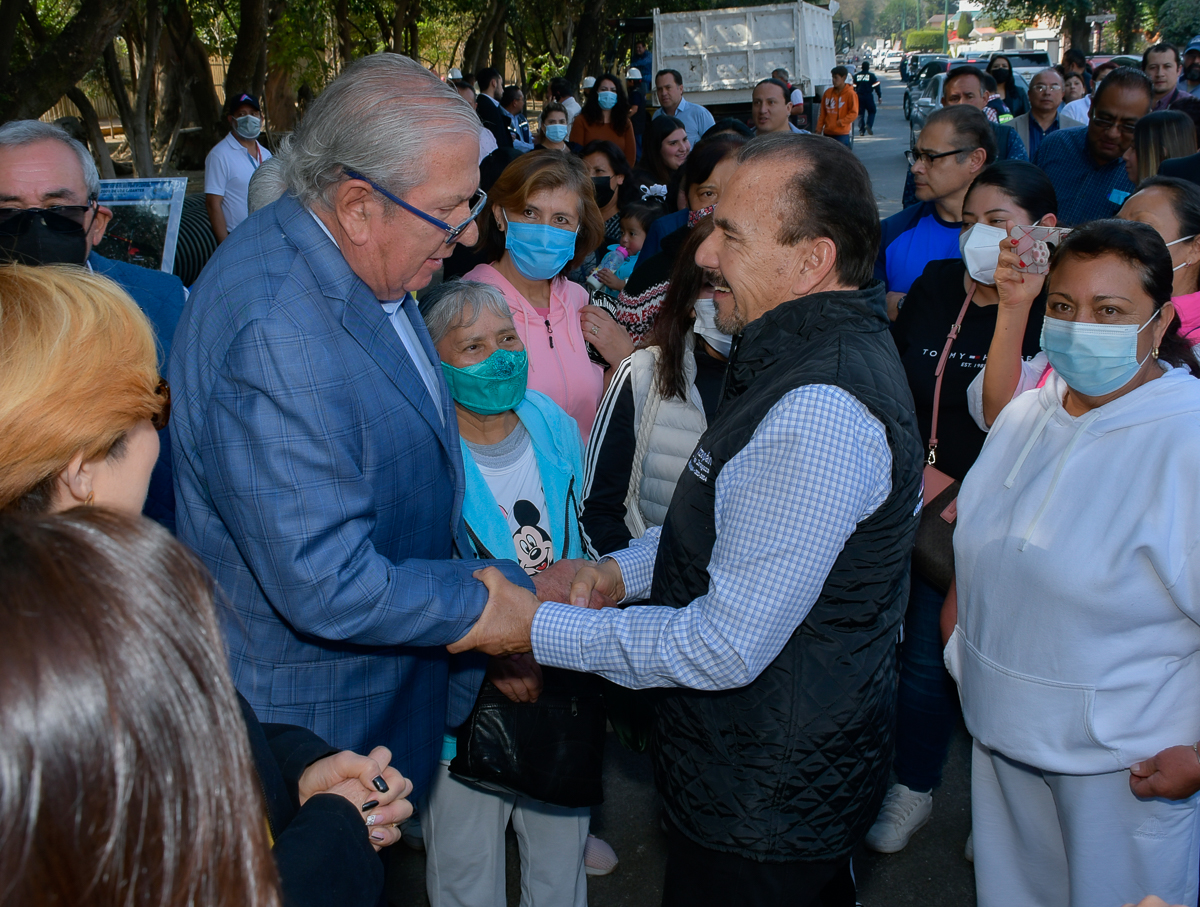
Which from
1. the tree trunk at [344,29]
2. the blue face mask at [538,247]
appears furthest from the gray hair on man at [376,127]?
the tree trunk at [344,29]

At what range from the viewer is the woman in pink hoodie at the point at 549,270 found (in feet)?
12.0

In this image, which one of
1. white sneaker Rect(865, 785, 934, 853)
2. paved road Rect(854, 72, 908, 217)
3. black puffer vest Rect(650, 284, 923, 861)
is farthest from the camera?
paved road Rect(854, 72, 908, 217)

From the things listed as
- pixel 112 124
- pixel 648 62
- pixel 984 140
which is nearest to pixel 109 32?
pixel 984 140

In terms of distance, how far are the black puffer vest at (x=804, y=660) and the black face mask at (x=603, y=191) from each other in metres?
4.39

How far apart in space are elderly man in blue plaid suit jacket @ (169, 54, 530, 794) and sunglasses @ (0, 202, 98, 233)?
4.00 feet

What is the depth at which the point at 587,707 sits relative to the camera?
2.54 meters

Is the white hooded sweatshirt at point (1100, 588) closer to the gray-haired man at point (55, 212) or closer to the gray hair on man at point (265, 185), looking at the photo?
the gray-haired man at point (55, 212)

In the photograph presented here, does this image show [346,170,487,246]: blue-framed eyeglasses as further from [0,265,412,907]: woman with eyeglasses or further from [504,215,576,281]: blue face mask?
[504,215,576,281]: blue face mask

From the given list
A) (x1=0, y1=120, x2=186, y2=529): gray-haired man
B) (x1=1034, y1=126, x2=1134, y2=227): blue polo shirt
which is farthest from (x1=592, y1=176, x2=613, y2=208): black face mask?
(x1=0, y1=120, x2=186, y2=529): gray-haired man

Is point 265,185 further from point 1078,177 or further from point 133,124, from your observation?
point 133,124

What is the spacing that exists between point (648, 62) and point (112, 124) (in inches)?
625

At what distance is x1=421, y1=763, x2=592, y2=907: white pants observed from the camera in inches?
104

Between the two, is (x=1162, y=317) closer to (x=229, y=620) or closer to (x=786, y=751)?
(x=786, y=751)

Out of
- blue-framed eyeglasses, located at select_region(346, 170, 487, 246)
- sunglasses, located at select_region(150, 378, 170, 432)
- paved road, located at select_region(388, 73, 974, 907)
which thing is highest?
blue-framed eyeglasses, located at select_region(346, 170, 487, 246)
